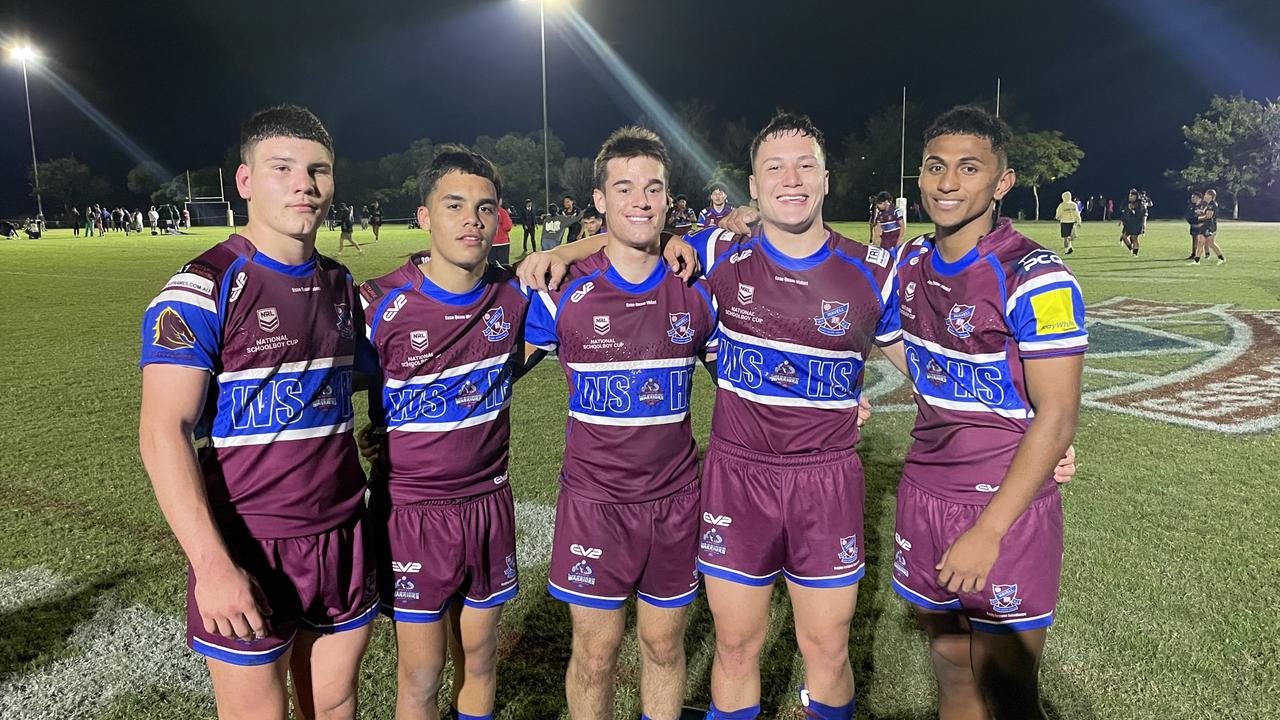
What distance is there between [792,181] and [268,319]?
184 cm

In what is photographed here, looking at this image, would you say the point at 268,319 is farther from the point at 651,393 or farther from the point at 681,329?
the point at 681,329

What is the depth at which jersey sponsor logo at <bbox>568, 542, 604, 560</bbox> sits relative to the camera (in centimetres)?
289

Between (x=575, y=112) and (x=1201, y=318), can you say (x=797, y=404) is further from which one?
(x=575, y=112)

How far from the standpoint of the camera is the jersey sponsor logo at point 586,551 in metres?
2.89

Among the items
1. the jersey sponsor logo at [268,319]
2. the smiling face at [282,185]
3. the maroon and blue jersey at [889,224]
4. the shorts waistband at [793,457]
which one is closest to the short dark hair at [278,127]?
the smiling face at [282,185]

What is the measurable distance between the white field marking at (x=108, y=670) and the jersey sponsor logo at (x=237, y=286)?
6.38 ft

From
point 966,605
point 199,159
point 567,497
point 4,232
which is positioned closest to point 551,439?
point 567,497

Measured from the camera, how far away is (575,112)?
117562mm

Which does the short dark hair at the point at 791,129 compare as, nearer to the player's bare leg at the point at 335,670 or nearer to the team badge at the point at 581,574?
the team badge at the point at 581,574

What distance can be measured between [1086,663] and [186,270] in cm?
387

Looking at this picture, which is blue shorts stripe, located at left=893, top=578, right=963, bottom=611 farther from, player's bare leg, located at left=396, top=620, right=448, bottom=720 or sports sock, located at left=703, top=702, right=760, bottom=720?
player's bare leg, located at left=396, top=620, right=448, bottom=720

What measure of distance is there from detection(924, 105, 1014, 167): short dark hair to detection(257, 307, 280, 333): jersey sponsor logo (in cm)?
223

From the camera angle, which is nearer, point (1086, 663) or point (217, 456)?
point (217, 456)

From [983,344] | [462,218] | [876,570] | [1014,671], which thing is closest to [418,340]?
[462,218]
